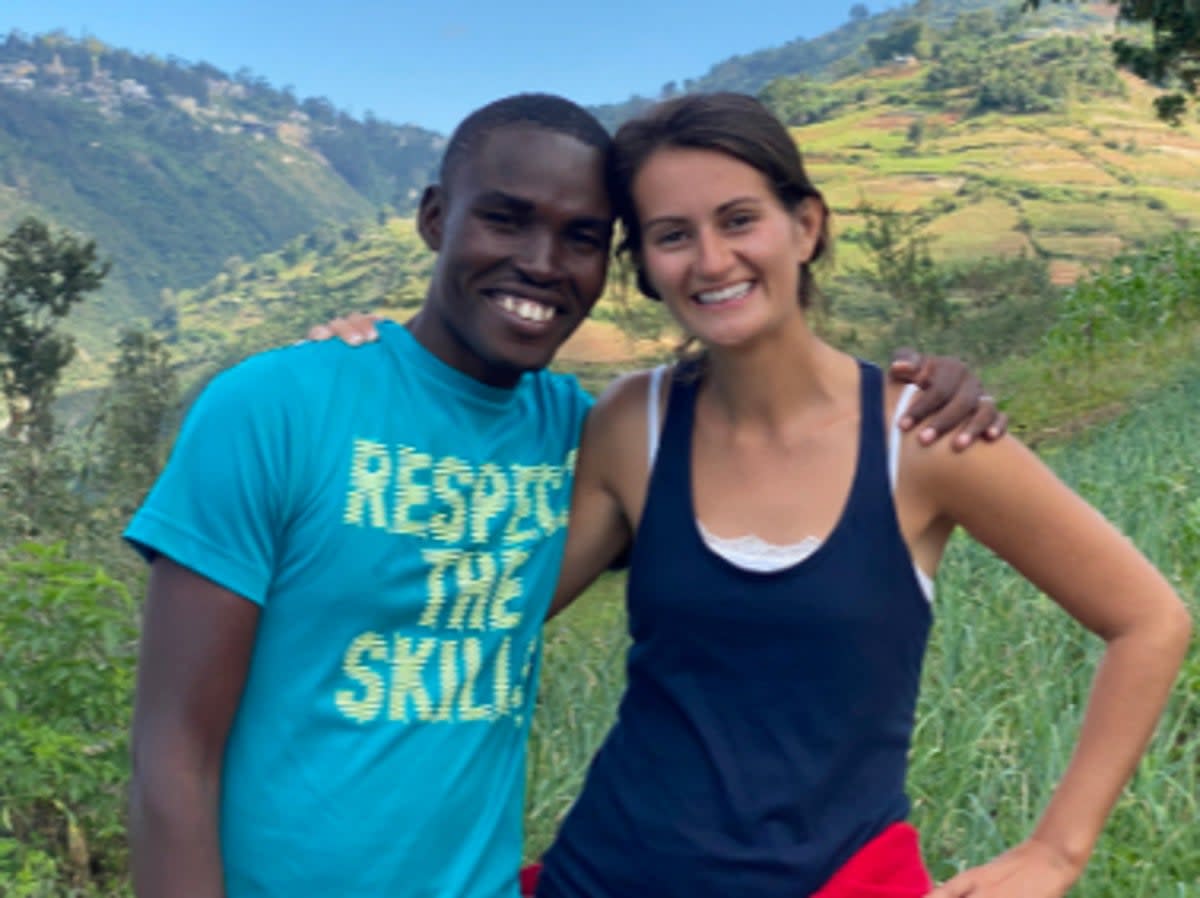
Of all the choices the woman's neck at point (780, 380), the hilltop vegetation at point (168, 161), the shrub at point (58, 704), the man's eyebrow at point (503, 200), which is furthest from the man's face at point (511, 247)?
the hilltop vegetation at point (168, 161)

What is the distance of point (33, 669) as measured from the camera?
266cm

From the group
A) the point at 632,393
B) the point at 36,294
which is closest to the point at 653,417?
the point at 632,393

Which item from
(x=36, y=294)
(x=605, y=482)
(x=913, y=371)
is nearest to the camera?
(x=913, y=371)

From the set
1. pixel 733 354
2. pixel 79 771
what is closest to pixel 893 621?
pixel 733 354

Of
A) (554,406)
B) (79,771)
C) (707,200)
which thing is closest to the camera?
(707,200)

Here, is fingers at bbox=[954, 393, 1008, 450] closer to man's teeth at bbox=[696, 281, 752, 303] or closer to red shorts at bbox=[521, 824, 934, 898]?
man's teeth at bbox=[696, 281, 752, 303]

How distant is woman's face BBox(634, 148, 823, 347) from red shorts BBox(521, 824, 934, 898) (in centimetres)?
58

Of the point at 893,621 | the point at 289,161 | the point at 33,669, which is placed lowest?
the point at 33,669

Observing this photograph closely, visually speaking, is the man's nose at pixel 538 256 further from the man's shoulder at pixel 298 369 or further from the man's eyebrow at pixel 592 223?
the man's shoulder at pixel 298 369

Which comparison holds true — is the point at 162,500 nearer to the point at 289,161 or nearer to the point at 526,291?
the point at 526,291

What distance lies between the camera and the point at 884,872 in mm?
1359

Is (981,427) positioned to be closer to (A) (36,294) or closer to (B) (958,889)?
(B) (958,889)

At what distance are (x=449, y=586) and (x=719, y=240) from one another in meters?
0.51

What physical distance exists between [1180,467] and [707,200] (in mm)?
3965
